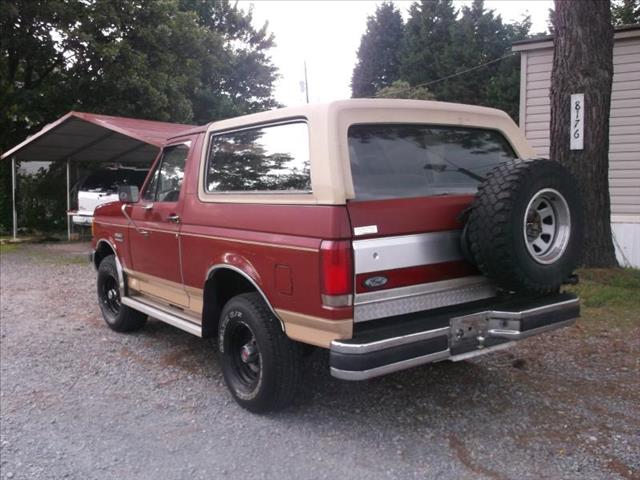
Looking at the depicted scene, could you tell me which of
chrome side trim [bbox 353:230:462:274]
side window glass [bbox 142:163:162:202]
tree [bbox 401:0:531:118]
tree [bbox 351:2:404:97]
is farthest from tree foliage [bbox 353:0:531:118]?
chrome side trim [bbox 353:230:462:274]

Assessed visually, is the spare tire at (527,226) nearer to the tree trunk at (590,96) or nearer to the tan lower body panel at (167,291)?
the tan lower body panel at (167,291)

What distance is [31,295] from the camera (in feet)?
27.1

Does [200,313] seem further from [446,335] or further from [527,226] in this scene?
[527,226]

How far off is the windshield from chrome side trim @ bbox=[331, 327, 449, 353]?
39.9 ft

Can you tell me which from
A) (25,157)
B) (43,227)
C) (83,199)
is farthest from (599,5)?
(43,227)

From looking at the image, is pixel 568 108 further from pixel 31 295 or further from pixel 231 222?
pixel 31 295

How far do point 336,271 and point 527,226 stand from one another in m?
1.31

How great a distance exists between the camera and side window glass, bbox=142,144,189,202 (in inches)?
189

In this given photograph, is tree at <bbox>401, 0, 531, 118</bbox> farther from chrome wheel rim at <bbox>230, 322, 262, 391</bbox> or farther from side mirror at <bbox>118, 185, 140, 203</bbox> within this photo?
chrome wheel rim at <bbox>230, 322, 262, 391</bbox>

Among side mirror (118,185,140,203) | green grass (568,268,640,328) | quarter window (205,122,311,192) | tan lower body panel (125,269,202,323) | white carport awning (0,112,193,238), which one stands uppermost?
white carport awning (0,112,193,238)

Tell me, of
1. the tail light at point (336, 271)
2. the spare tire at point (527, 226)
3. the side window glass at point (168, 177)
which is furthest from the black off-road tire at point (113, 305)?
the spare tire at point (527, 226)

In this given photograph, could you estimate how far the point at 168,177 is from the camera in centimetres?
501

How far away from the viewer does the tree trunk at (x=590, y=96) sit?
23.7 feet

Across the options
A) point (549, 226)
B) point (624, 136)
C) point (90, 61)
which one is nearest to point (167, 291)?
point (549, 226)
